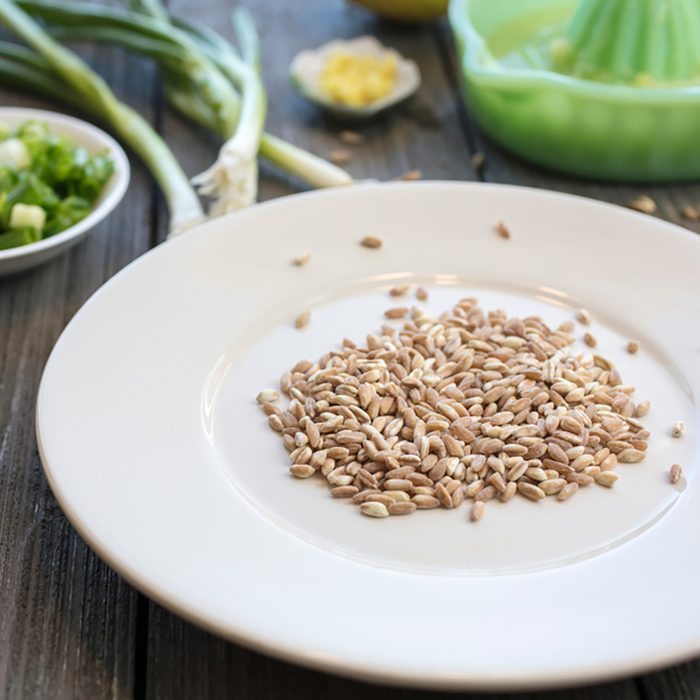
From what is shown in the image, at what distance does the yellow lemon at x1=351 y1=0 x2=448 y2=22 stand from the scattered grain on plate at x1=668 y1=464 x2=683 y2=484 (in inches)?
48.1

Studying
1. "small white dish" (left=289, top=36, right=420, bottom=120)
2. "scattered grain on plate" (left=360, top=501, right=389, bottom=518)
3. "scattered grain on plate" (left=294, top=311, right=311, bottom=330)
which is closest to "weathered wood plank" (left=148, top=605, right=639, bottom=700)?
"scattered grain on plate" (left=360, top=501, right=389, bottom=518)

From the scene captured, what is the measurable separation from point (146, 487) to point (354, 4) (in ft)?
4.49

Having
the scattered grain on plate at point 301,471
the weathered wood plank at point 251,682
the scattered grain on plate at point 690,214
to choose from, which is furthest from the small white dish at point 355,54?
the weathered wood plank at point 251,682

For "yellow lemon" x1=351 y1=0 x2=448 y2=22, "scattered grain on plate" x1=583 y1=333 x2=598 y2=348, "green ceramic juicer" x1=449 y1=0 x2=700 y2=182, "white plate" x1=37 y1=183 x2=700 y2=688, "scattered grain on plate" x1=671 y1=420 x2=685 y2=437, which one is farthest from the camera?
"yellow lemon" x1=351 y1=0 x2=448 y2=22

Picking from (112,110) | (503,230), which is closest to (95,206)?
(112,110)

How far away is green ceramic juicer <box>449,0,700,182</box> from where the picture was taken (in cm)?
139

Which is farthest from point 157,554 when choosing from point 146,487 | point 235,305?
point 235,305

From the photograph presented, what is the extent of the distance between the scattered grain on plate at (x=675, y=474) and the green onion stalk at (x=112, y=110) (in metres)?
0.72

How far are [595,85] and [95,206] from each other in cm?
71

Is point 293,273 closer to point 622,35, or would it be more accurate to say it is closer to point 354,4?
point 622,35

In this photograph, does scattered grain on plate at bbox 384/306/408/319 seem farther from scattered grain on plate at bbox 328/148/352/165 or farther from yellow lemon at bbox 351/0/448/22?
yellow lemon at bbox 351/0/448/22

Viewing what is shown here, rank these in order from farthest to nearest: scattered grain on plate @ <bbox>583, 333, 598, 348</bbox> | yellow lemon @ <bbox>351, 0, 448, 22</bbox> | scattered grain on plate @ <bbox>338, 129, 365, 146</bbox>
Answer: yellow lemon @ <bbox>351, 0, 448, 22</bbox> < scattered grain on plate @ <bbox>338, 129, 365, 146</bbox> < scattered grain on plate @ <bbox>583, 333, 598, 348</bbox>

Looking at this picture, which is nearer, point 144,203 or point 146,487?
point 146,487

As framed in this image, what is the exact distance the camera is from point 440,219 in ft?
4.21
